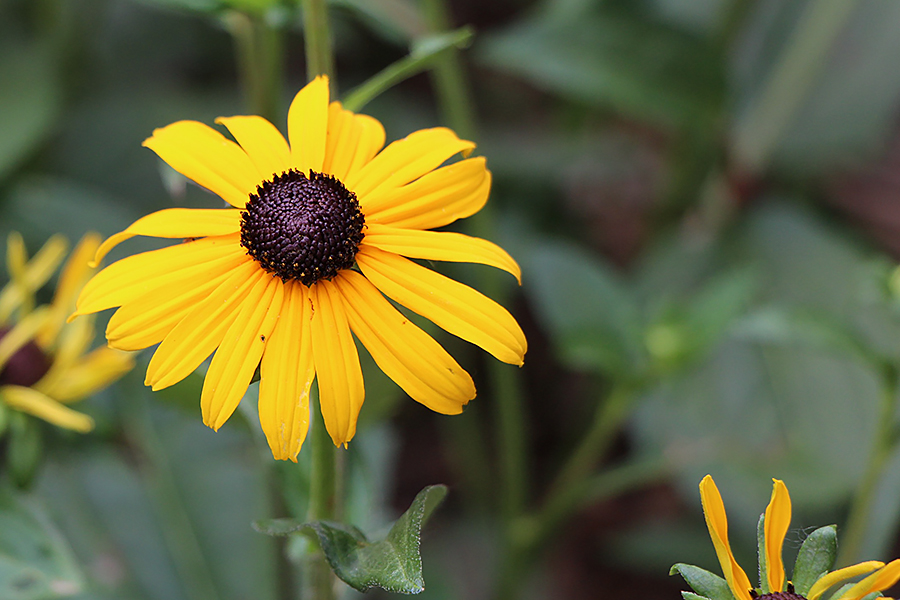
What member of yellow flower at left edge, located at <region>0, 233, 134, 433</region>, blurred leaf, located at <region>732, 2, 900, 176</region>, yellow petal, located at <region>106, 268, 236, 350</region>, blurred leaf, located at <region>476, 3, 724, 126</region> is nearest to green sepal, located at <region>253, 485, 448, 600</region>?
yellow petal, located at <region>106, 268, 236, 350</region>

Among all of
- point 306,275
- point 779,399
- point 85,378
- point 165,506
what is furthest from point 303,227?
point 779,399

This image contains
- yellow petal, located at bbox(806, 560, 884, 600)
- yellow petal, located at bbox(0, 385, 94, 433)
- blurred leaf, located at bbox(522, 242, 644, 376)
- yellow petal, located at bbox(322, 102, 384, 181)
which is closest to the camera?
yellow petal, located at bbox(806, 560, 884, 600)

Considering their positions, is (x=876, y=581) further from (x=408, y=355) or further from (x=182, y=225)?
(x=182, y=225)

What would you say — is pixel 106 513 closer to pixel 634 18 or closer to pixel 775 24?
pixel 634 18

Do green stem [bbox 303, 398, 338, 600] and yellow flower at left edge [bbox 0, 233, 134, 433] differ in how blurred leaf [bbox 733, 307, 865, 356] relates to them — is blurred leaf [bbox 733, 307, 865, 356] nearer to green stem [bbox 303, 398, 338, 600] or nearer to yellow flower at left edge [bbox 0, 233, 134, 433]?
green stem [bbox 303, 398, 338, 600]

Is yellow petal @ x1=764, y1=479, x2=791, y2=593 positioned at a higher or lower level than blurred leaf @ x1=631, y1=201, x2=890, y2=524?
lower
